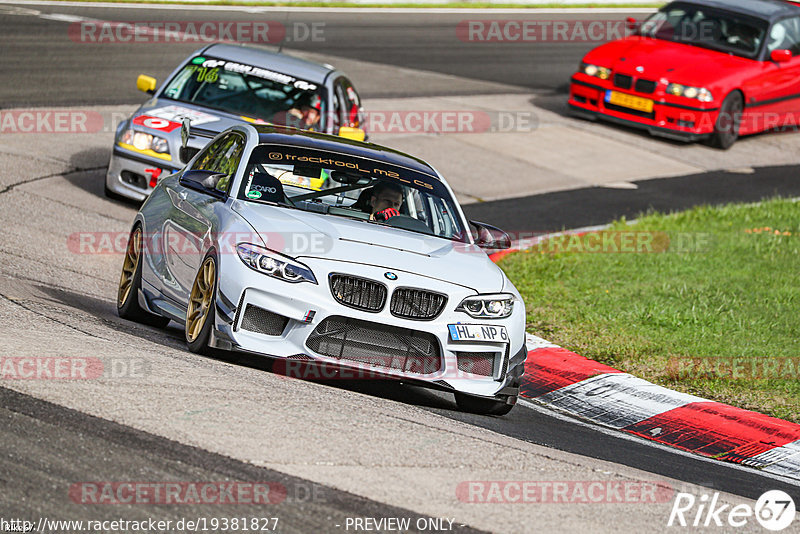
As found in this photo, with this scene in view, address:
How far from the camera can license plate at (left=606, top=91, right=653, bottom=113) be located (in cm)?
1909

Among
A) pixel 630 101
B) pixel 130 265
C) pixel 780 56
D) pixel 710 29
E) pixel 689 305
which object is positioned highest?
pixel 710 29

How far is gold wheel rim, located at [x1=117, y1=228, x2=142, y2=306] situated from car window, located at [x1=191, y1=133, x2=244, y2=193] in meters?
0.69

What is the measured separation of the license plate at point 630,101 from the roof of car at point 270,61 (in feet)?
23.0

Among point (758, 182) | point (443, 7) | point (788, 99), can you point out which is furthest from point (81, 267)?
point (443, 7)

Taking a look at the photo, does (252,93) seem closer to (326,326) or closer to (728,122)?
(326,326)

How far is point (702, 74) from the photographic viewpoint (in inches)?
743

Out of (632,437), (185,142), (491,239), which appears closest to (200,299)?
(491,239)

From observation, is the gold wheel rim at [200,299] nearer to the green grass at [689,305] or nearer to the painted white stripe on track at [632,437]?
the painted white stripe on track at [632,437]

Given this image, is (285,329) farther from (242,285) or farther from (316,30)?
(316,30)

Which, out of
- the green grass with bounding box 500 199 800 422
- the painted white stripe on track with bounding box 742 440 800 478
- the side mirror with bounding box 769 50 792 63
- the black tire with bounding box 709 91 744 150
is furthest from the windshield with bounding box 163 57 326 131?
the side mirror with bounding box 769 50 792 63

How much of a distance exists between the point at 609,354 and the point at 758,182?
9.58 meters

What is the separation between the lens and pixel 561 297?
10.9 metres

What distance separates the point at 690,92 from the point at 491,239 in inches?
450

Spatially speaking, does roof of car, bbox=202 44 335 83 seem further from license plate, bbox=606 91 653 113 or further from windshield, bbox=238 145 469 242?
license plate, bbox=606 91 653 113
